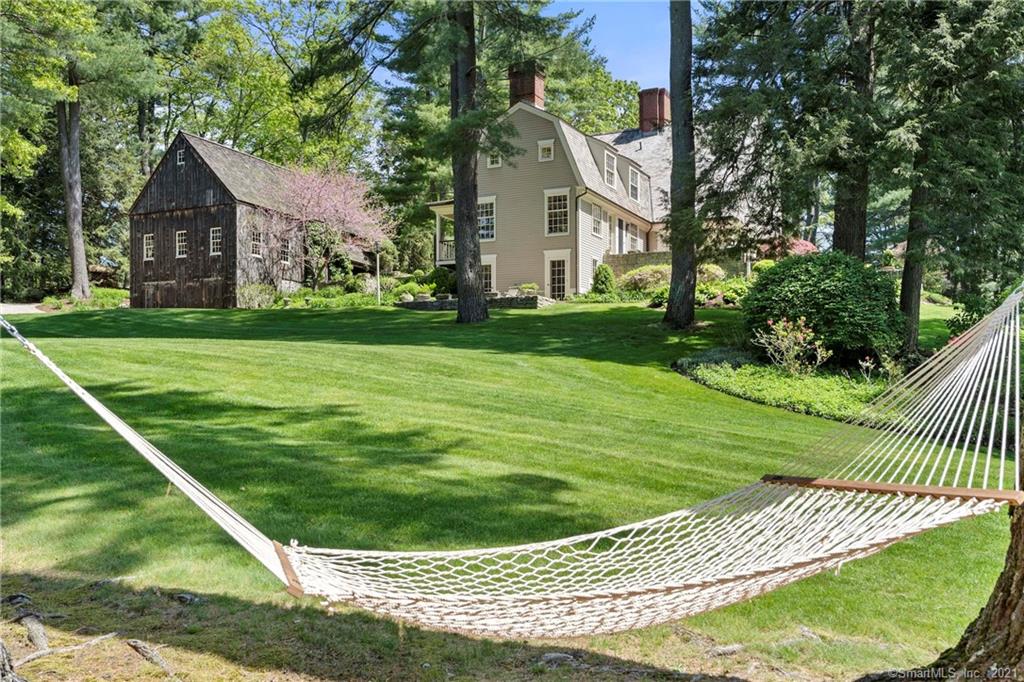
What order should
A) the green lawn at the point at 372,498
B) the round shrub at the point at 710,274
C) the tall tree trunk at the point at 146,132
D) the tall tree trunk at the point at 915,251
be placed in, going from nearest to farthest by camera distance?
the green lawn at the point at 372,498 → the tall tree trunk at the point at 915,251 → the round shrub at the point at 710,274 → the tall tree trunk at the point at 146,132

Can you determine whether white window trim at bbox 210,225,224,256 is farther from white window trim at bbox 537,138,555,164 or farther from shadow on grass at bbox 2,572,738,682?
shadow on grass at bbox 2,572,738,682

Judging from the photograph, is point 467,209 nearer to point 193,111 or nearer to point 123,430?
point 123,430

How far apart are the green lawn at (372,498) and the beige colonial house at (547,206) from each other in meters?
14.0

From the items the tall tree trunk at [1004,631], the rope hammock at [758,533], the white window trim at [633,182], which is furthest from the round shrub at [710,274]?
the tall tree trunk at [1004,631]

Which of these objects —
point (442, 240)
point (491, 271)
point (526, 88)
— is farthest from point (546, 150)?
point (442, 240)

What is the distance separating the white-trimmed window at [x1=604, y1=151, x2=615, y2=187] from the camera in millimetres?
24797

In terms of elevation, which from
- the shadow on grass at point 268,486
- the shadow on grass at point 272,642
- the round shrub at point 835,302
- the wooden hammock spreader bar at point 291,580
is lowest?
the shadow on grass at point 272,642

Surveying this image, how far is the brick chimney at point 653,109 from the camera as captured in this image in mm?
27188

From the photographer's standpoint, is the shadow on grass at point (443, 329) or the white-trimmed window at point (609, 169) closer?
the shadow on grass at point (443, 329)

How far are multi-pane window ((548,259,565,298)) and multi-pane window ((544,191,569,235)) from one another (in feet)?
3.13

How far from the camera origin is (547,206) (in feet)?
77.4

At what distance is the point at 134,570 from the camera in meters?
3.46

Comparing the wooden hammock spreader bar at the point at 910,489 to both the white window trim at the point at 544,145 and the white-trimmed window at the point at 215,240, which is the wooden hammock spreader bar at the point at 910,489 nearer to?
the white window trim at the point at 544,145

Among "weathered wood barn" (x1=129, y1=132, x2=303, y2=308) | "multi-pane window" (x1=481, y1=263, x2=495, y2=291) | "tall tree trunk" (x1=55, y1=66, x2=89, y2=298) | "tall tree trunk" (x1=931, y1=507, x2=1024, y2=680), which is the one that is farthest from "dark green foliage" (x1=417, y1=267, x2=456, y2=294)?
"tall tree trunk" (x1=931, y1=507, x2=1024, y2=680)
